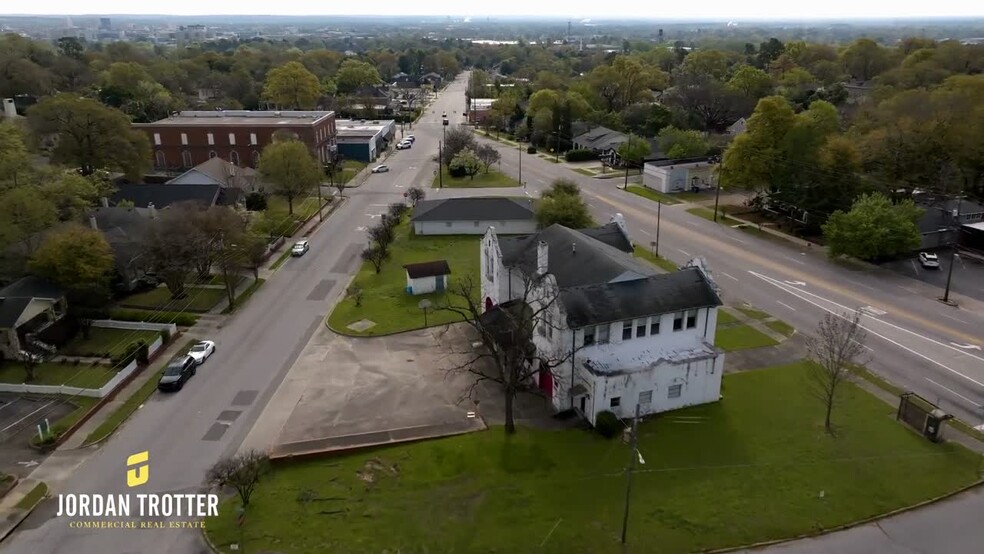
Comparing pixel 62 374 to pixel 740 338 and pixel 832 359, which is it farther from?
pixel 832 359

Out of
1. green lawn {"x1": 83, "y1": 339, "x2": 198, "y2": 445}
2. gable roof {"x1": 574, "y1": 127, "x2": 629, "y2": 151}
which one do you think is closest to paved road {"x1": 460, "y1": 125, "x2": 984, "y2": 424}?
gable roof {"x1": 574, "y1": 127, "x2": 629, "y2": 151}

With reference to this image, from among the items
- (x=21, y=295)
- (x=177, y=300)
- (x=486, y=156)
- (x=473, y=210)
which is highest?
(x=486, y=156)

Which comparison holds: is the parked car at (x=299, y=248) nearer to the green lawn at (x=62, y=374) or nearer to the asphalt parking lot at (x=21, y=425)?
the green lawn at (x=62, y=374)

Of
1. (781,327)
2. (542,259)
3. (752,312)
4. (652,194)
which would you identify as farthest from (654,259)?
(652,194)

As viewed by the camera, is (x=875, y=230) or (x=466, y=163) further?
(x=466, y=163)

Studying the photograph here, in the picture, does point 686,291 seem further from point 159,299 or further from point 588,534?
point 159,299

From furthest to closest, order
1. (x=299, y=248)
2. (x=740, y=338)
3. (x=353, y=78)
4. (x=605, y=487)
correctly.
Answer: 1. (x=353, y=78)
2. (x=299, y=248)
3. (x=740, y=338)
4. (x=605, y=487)
